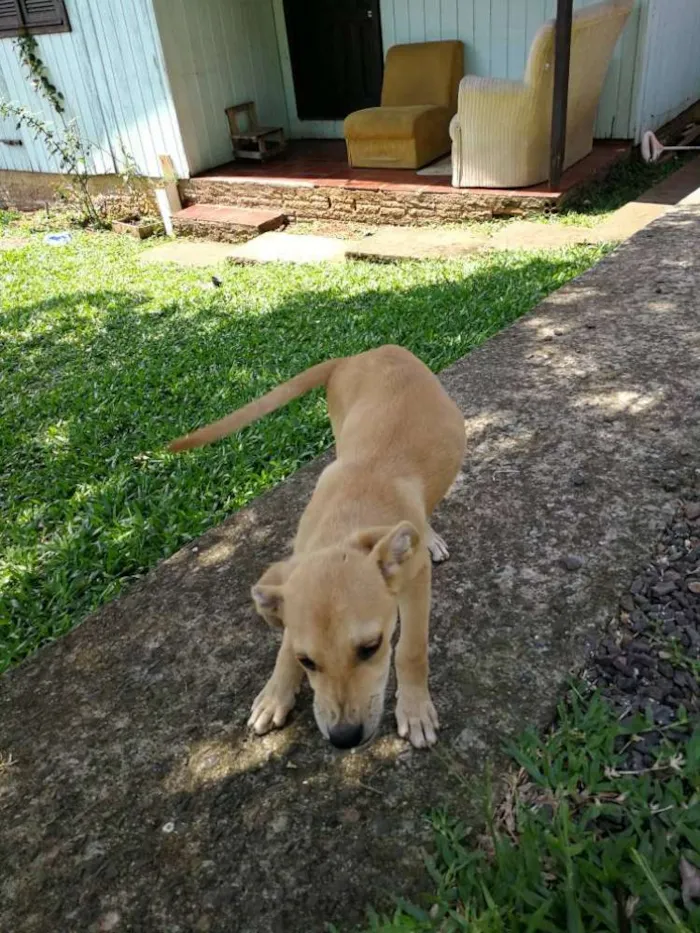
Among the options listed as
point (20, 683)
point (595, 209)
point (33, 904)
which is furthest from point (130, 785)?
point (595, 209)

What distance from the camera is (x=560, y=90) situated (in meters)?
7.04

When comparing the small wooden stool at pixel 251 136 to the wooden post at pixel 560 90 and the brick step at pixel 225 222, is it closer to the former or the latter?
the brick step at pixel 225 222

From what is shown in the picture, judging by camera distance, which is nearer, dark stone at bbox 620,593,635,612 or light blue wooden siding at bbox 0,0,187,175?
dark stone at bbox 620,593,635,612

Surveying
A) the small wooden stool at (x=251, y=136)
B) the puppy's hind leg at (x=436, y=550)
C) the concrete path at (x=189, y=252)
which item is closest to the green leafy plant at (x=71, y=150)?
the concrete path at (x=189, y=252)

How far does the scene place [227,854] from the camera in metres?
1.98

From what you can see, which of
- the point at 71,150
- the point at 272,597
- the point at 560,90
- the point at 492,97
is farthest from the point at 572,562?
the point at 71,150

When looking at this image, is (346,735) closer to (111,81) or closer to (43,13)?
(111,81)

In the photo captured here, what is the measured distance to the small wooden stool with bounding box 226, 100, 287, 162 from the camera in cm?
1043

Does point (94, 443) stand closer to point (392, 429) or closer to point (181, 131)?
point (392, 429)

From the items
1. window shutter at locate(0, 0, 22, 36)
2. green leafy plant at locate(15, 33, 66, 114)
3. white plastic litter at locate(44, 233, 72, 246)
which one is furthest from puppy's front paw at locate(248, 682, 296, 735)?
window shutter at locate(0, 0, 22, 36)

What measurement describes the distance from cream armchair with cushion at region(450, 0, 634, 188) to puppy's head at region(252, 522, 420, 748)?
269 inches

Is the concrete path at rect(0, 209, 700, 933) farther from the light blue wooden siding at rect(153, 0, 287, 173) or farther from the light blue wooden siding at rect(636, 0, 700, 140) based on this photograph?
the light blue wooden siding at rect(153, 0, 287, 173)

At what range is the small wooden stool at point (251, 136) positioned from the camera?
10430mm

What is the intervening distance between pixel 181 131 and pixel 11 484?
733 cm
